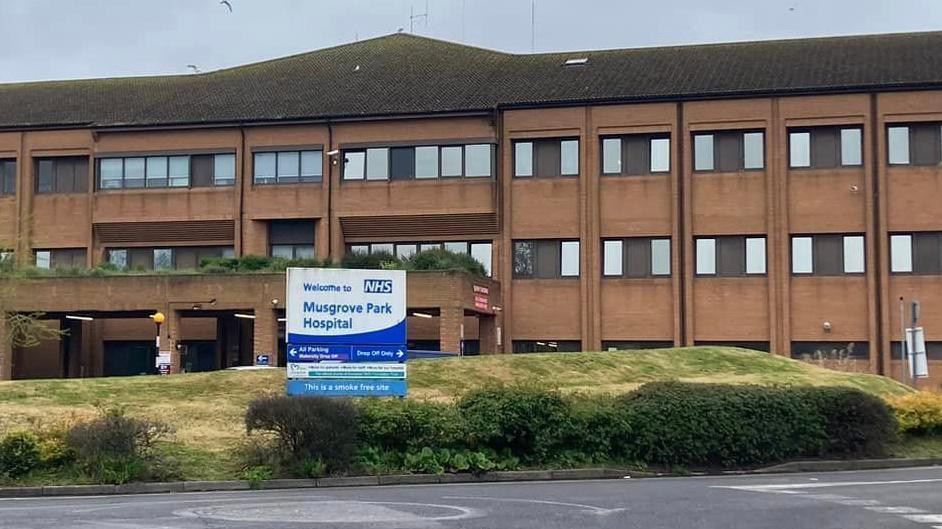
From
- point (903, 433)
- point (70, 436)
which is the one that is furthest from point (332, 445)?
point (903, 433)

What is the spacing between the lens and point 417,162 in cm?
4994

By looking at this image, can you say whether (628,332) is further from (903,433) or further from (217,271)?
(903,433)

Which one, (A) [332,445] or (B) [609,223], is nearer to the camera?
(A) [332,445]

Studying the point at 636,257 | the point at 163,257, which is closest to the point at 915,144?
the point at 636,257

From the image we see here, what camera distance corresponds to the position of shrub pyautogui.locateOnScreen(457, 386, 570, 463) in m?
21.1

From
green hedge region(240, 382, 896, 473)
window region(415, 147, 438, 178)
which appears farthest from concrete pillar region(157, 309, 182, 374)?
green hedge region(240, 382, 896, 473)

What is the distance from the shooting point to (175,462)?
2038 cm

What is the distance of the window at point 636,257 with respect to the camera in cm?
4819

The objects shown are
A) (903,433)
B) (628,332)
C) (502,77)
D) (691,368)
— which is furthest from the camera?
(502,77)

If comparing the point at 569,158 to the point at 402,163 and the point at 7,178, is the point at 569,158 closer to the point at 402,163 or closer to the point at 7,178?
the point at 402,163

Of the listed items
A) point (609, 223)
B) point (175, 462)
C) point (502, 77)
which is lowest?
point (175, 462)

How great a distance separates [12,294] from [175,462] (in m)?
26.0

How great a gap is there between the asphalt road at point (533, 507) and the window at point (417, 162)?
31.0m

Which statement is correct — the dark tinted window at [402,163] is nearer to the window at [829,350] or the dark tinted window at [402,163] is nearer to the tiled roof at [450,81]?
the tiled roof at [450,81]
